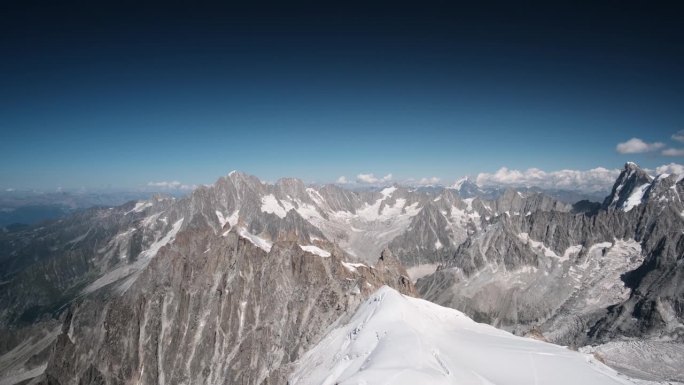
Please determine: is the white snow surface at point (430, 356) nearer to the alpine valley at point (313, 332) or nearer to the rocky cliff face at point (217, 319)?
the alpine valley at point (313, 332)

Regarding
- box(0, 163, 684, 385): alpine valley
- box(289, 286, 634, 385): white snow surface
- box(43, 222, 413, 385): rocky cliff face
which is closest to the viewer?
box(289, 286, 634, 385): white snow surface

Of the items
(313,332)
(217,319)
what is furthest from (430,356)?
(217,319)

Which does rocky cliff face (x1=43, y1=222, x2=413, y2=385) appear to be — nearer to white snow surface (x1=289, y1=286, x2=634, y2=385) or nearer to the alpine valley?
the alpine valley

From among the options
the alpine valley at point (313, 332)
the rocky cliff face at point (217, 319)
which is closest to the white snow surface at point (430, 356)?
the alpine valley at point (313, 332)

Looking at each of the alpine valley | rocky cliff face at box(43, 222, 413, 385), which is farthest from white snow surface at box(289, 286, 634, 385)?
rocky cliff face at box(43, 222, 413, 385)

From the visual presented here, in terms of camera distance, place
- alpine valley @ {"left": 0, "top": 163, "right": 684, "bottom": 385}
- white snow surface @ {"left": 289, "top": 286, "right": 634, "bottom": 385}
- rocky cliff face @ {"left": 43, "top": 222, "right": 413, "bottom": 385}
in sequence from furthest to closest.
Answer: rocky cliff face @ {"left": 43, "top": 222, "right": 413, "bottom": 385} → alpine valley @ {"left": 0, "top": 163, "right": 684, "bottom": 385} → white snow surface @ {"left": 289, "top": 286, "right": 634, "bottom": 385}

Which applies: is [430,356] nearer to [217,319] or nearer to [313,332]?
[313,332]

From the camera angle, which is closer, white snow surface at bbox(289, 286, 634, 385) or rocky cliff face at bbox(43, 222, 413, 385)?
white snow surface at bbox(289, 286, 634, 385)

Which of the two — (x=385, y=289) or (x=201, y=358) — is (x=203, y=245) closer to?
(x=201, y=358)

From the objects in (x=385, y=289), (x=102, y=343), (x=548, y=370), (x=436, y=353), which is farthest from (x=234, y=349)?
(x=548, y=370)
